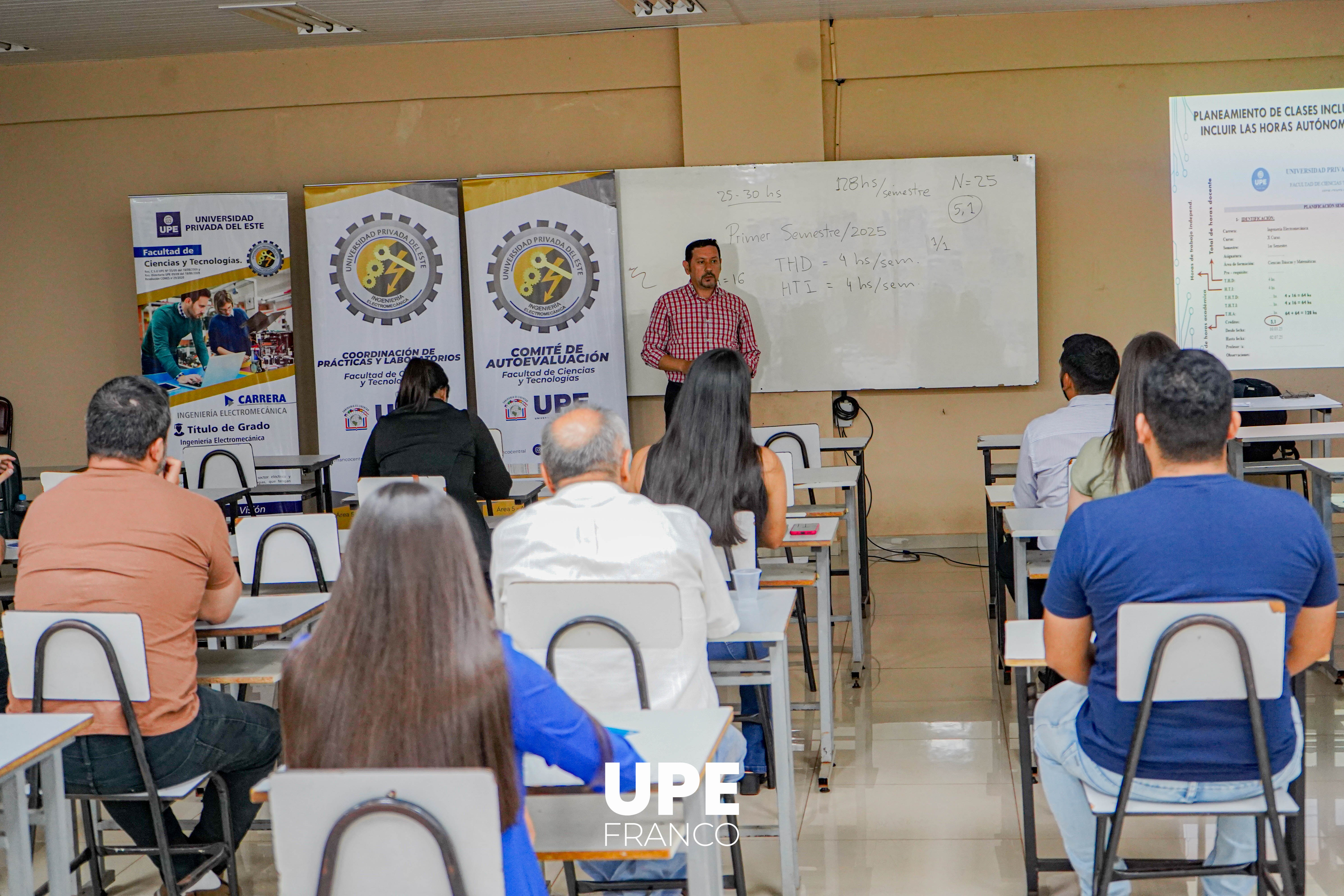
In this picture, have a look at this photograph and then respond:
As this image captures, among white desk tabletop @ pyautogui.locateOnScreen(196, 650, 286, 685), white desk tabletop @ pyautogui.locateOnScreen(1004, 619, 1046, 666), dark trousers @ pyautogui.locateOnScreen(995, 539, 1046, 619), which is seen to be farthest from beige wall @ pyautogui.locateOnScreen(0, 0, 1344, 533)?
white desk tabletop @ pyautogui.locateOnScreen(1004, 619, 1046, 666)

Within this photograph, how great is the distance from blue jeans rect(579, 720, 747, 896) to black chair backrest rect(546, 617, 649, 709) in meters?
0.17

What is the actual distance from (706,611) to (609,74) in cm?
501

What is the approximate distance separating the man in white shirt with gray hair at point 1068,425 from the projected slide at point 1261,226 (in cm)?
284

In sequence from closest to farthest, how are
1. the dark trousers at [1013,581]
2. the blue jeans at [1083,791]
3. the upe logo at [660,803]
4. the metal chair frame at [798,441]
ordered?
the upe logo at [660,803] < the blue jeans at [1083,791] < the dark trousers at [1013,581] < the metal chair frame at [798,441]

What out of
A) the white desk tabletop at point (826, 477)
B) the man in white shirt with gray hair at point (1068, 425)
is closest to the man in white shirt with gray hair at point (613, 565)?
the man in white shirt with gray hair at point (1068, 425)

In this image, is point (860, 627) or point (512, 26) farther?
point (512, 26)

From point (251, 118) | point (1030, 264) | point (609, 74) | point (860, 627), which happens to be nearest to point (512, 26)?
point (609, 74)

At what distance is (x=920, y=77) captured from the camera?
6.64 metres

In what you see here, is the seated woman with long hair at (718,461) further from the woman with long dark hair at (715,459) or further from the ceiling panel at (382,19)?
the ceiling panel at (382,19)

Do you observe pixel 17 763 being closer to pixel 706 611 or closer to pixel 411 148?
pixel 706 611

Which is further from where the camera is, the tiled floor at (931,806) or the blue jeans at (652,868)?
the tiled floor at (931,806)

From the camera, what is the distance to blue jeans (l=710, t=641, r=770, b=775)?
10.2 ft

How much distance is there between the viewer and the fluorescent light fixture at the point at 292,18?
582 cm

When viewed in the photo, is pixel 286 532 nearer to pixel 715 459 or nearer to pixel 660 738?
pixel 715 459
